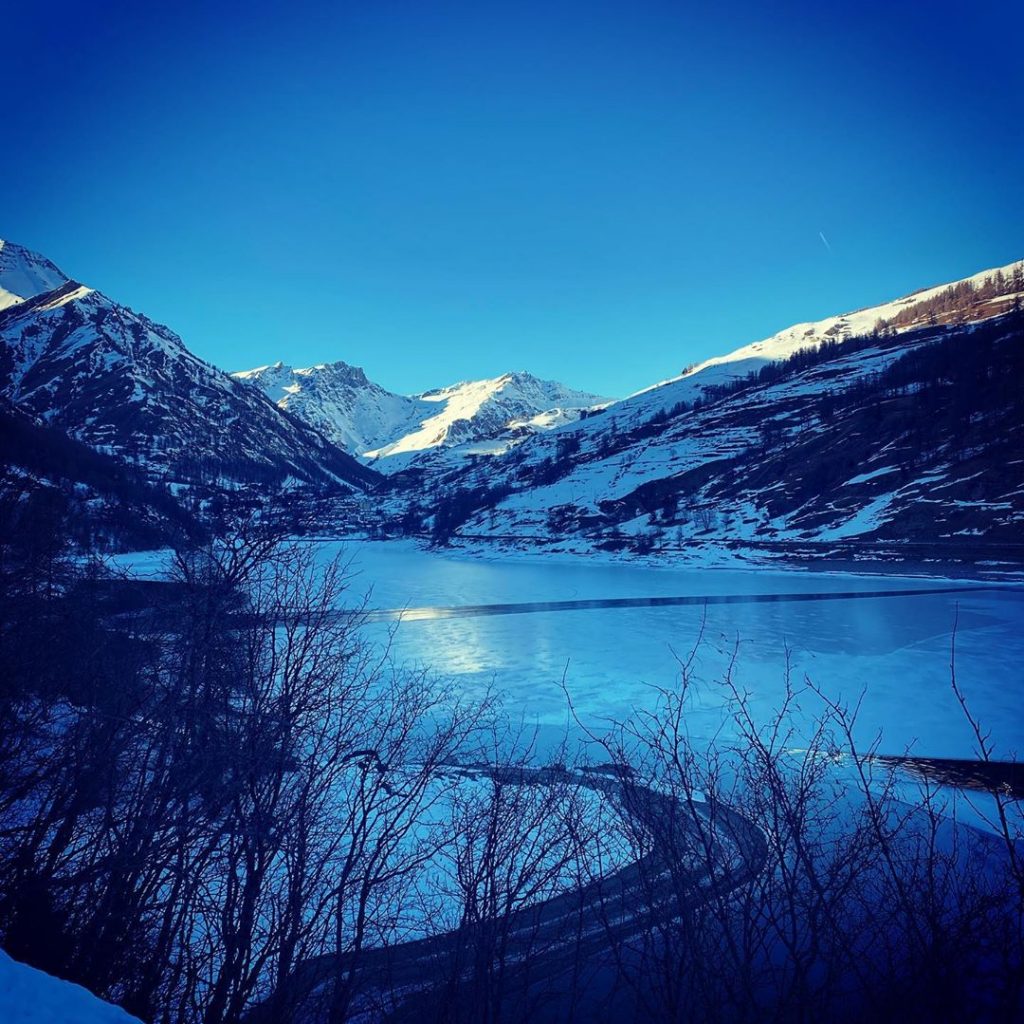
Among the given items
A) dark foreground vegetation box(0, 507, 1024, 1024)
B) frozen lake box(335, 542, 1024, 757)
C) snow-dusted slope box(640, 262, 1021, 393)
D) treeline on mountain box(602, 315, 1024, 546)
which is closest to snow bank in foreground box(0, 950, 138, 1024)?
dark foreground vegetation box(0, 507, 1024, 1024)

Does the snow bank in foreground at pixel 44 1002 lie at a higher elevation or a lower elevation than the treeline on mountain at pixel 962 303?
lower

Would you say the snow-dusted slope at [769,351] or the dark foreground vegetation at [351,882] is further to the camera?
the snow-dusted slope at [769,351]

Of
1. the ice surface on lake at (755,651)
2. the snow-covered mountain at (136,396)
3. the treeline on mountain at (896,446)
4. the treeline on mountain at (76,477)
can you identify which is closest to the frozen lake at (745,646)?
the ice surface on lake at (755,651)

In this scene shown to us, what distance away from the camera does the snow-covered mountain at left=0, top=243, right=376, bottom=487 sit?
14025cm

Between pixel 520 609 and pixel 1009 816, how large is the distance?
2213 cm

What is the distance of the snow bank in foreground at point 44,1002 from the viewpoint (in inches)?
86.6

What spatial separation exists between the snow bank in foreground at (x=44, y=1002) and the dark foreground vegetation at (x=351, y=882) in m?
2.00

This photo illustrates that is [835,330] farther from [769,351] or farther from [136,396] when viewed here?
[136,396]

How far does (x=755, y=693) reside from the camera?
44.8 ft

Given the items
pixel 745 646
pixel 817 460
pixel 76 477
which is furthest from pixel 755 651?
pixel 76 477

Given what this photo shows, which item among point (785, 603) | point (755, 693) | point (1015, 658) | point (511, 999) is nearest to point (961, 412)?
point (785, 603)

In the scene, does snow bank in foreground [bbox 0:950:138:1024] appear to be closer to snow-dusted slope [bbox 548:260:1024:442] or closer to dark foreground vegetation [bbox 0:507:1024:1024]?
dark foreground vegetation [bbox 0:507:1024:1024]

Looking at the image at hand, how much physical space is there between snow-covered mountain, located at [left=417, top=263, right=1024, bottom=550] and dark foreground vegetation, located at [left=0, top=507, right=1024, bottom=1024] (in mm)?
48526

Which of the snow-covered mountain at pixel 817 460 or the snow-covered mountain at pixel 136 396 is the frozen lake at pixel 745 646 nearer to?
the snow-covered mountain at pixel 817 460
